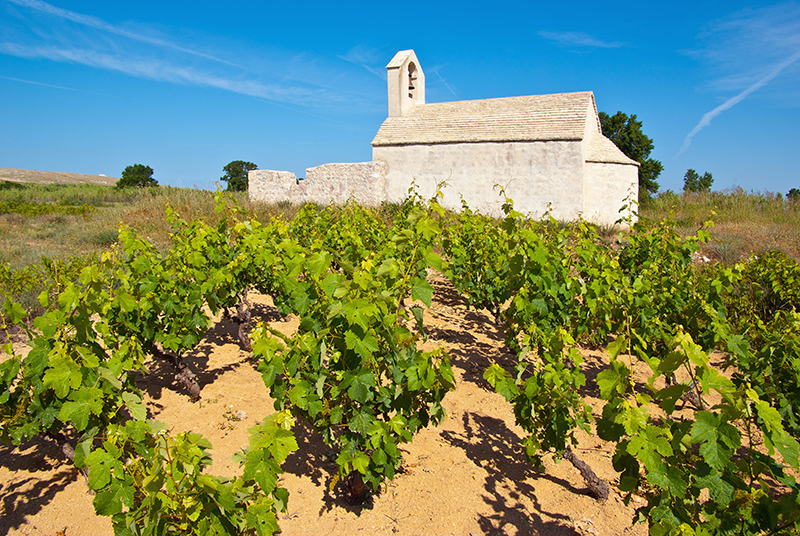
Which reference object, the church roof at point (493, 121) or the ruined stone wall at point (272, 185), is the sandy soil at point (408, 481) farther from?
the ruined stone wall at point (272, 185)

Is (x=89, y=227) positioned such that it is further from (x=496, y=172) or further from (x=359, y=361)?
(x=496, y=172)

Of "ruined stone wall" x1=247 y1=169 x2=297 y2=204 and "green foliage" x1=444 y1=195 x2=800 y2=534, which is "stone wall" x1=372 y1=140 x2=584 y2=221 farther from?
"green foliage" x1=444 y1=195 x2=800 y2=534

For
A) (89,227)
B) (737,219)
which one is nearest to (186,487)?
→ (89,227)

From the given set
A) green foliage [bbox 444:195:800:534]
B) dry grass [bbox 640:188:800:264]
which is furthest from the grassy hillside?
green foliage [bbox 444:195:800:534]

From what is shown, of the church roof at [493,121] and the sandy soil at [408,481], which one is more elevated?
the church roof at [493,121]

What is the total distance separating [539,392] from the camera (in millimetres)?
2600

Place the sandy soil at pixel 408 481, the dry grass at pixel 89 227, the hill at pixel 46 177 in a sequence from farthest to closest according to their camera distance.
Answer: the hill at pixel 46 177 < the dry grass at pixel 89 227 < the sandy soil at pixel 408 481

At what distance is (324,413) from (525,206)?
1402 centimetres

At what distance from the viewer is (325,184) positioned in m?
17.2

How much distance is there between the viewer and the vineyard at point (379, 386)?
1610 mm

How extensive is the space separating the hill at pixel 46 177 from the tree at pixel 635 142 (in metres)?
34.5

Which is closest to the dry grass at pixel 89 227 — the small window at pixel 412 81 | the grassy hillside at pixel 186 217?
the grassy hillside at pixel 186 217

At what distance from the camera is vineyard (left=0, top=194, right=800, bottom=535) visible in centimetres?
161

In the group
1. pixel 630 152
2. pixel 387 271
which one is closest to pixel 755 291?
pixel 387 271
